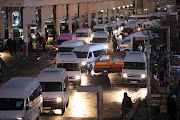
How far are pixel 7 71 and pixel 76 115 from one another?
13.4 m

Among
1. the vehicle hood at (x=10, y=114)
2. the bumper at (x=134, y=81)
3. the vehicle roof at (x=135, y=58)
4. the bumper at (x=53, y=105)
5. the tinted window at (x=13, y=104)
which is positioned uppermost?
the vehicle roof at (x=135, y=58)

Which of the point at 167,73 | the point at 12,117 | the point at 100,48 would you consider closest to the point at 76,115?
the point at 12,117

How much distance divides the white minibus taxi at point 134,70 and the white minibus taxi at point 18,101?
10314 millimetres

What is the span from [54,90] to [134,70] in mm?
8468

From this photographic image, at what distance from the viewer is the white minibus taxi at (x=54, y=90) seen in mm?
19406

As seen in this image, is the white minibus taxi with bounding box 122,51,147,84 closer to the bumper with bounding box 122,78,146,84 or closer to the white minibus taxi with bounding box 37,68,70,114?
the bumper with bounding box 122,78,146,84

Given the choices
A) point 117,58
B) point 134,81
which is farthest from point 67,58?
point 117,58

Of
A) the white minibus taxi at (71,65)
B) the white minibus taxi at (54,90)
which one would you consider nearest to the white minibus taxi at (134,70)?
the white minibus taxi at (71,65)

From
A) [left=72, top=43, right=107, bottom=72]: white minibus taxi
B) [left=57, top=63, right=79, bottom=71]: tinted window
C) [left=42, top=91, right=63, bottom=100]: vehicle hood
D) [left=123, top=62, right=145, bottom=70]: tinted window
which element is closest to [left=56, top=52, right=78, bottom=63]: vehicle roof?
[left=57, top=63, right=79, bottom=71]: tinted window

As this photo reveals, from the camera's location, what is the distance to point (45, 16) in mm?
54656

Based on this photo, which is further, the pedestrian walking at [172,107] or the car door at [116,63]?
the car door at [116,63]

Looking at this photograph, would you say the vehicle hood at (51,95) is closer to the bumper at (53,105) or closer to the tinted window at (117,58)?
the bumper at (53,105)

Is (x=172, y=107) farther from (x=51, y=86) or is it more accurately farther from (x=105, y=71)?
(x=105, y=71)

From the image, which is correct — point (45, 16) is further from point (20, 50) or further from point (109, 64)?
point (109, 64)
